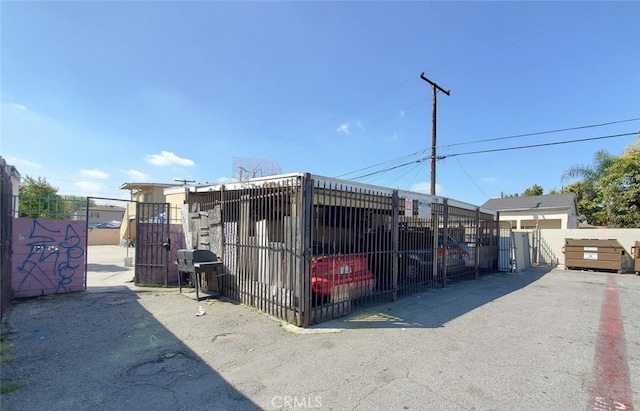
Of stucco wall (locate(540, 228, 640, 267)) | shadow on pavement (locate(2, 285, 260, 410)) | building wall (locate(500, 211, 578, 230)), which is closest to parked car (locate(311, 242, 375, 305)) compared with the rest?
shadow on pavement (locate(2, 285, 260, 410))

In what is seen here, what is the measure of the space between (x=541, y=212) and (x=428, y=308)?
2403cm

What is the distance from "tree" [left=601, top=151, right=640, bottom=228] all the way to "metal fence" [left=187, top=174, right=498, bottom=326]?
58.0ft

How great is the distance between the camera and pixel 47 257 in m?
7.85

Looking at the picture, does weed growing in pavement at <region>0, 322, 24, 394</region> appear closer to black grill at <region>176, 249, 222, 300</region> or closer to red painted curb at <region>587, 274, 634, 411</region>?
black grill at <region>176, 249, 222, 300</region>

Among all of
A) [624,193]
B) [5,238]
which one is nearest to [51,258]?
[5,238]

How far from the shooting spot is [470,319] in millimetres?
6500

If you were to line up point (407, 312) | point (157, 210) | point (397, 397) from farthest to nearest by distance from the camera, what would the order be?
point (157, 210)
point (407, 312)
point (397, 397)

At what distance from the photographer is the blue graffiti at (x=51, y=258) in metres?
7.65

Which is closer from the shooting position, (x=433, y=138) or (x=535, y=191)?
(x=433, y=138)

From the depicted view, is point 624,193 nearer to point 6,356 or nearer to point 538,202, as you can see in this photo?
point 538,202

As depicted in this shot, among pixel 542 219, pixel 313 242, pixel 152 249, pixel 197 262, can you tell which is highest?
pixel 542 219

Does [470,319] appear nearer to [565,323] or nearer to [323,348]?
[565,323]

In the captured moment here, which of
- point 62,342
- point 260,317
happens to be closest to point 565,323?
point 260,317

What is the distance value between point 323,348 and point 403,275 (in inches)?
167
